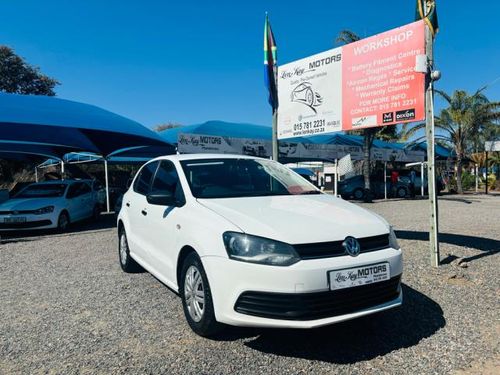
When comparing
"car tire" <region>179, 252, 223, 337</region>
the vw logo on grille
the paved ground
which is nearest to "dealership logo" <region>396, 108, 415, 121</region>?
the paved ground

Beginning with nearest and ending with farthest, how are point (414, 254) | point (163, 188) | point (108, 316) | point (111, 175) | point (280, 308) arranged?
point (280, 308) → point (108, 316) → point (163, 188) → point (414, 254) → point (111, 175)

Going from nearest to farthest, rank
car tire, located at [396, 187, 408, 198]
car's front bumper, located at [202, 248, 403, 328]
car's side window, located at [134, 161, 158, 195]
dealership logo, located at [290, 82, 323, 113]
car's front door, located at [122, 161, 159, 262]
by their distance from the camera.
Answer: car's front bumper, located at [202, 248, 403, 328]
car's front door, located at [122, 161, 159, 262]
car's side window, located at [134, 161, 158, 195]
dealership logo, located at [290, 82, 323, 113]
car tire, located at [396, 187, 408, 198]

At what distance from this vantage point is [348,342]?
3.44m

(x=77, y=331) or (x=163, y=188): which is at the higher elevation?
(x=163, y=188)

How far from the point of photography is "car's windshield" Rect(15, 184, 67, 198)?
38.4 feet

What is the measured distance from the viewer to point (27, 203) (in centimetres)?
1070

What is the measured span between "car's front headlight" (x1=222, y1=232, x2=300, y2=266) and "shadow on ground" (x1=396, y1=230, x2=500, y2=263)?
461 centimetres

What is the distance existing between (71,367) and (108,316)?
1.08 metres

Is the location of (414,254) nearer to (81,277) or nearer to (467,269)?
(467,269)

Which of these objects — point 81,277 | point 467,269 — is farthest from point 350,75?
point 81,277

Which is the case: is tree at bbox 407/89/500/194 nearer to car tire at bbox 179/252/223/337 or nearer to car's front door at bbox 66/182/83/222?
car's front door at bbox 66/182/83/222

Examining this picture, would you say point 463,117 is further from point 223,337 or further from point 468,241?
point 223,337

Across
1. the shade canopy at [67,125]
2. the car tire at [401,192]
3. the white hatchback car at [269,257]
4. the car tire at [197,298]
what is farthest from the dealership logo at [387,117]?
the car tire at [401,192]

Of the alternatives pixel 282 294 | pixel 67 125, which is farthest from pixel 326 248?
pixel 67 125
